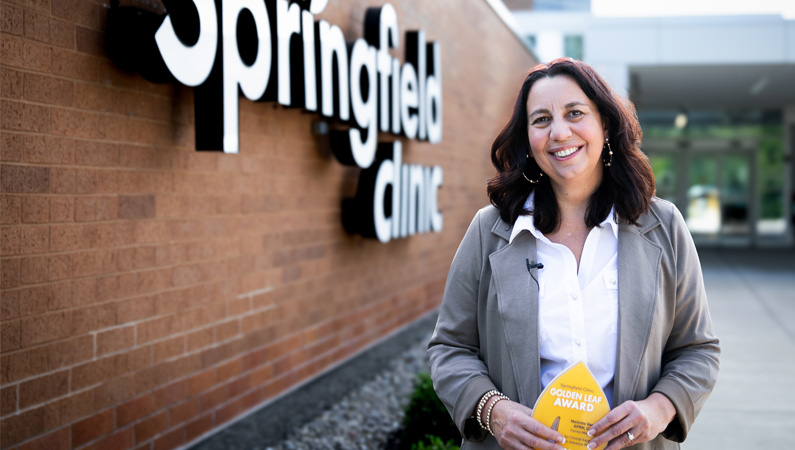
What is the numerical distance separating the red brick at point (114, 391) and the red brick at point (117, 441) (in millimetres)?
156

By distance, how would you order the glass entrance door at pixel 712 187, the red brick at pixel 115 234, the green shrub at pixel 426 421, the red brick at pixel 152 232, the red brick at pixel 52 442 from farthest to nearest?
1. the glass entrance door at pixel 712 187
2. the green shrub at pixel 426 421
3. the red brick at pixel 152 232
4. the red brick at pixel 115 234
5. the red brick at pixel 52 442

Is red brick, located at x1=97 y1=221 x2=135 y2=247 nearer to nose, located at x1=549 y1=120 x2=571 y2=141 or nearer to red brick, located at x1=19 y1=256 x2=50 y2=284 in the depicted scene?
red brick, located at x1=19 y1=256 x2=50 y2=284

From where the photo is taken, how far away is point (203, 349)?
4113mm

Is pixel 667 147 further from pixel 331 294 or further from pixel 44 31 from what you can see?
pixel 44 31

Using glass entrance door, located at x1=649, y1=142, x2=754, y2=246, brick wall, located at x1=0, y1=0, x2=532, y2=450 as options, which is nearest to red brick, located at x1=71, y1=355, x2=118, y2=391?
brick wall, located at x1=0, y1=0, x2=532, y2=450

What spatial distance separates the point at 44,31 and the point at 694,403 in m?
2.85

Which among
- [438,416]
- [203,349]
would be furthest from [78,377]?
[438,416]

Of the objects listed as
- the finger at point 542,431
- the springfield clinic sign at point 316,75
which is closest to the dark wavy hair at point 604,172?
the finger at point 542,431

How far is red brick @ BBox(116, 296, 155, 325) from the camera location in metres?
3.40

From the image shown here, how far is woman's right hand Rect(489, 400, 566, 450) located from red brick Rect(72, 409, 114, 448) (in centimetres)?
215

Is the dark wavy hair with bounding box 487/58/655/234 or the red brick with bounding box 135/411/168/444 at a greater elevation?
the dark wavy hair with bounding box 487/58/655/234

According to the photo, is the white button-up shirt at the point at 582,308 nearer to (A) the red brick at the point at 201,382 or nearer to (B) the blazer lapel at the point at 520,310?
(B) the blazer lapel at the point at 520,310

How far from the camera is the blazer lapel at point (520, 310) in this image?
1.96 meters

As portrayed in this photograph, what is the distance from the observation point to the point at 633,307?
6.37 ft
